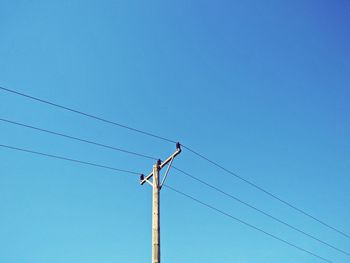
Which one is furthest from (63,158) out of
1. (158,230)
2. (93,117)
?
(158,230)

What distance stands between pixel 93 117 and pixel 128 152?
2.45 meters

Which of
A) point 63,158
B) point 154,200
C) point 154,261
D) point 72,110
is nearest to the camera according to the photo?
point 154,261

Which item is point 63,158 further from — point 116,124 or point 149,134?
point 149,134

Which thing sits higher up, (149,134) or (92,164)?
(149,134)

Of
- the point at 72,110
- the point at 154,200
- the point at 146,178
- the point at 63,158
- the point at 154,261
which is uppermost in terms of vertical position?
the point at 72,110

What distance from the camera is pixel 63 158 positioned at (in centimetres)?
1386

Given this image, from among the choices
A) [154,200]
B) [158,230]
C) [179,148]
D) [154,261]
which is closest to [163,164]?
[179,148]

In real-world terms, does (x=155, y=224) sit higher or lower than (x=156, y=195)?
lower

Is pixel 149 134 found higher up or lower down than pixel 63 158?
higher up

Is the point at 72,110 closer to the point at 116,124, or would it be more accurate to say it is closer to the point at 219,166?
the point at 116,124

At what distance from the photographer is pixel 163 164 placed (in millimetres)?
11484

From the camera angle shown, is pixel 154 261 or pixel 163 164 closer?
pixel 154 261

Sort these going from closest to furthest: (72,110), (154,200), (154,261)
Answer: (154,261) < (154,200) < (72,110)

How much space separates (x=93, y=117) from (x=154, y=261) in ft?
21.6
